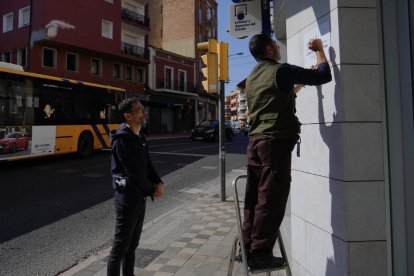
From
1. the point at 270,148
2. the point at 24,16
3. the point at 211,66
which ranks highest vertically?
the point at 24,16

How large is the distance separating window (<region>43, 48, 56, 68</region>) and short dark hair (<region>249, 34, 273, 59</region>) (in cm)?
2811

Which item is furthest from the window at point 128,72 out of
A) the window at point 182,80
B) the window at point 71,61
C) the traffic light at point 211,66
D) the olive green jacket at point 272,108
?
the olive green jacket at point 272,108

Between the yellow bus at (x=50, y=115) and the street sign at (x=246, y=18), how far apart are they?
7.98 metres

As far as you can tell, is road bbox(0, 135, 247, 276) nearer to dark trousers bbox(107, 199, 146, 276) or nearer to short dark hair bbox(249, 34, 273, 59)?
dark trousers bbox(107, 199, 146, 276)

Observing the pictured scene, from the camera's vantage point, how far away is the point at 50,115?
42.8 feet

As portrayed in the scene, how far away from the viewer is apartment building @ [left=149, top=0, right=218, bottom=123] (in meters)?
48.8

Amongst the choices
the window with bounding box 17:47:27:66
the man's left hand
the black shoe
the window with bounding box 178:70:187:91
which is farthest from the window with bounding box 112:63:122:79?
the black shoe

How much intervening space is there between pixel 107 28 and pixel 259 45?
3190 centimetres

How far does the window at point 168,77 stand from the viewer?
136ft

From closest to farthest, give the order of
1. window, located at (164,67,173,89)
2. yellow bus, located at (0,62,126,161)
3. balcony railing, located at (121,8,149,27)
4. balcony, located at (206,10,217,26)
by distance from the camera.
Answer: yellow bus, located at (0,62,126,161), balcony railing, located at (121,8,149,27), window, located at (164,67,173,89), balcony, located at (206,10,217,26)

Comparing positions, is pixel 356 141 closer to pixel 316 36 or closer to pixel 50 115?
pixel 316 36

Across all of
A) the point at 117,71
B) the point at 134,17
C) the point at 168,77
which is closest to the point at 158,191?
the point at 117,71

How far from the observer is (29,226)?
19.3 ft

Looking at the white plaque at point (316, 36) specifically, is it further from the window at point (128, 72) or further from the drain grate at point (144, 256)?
the window at point (128, 72)
